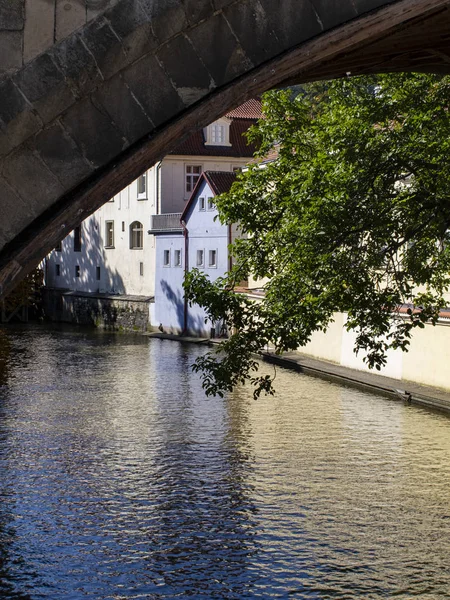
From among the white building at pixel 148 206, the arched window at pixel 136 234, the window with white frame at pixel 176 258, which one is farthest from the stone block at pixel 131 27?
the arched window at pixel 136 234

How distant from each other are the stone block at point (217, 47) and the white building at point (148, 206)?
4235 centimetres

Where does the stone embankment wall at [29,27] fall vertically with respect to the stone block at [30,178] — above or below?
above

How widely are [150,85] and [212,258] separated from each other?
127 feet

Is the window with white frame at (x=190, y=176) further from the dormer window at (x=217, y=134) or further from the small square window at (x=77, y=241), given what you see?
the small square window at (x=77, y=241)

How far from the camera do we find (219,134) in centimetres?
5056

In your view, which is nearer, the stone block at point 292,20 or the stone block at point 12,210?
the stone block at point 12,210

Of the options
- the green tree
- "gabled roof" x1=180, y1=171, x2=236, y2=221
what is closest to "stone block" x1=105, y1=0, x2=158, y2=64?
the green tree

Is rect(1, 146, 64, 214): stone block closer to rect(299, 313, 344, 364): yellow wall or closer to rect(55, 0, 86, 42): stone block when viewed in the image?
rect(55, 0, 86, 42): stone block

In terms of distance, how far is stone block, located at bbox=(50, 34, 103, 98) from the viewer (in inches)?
165

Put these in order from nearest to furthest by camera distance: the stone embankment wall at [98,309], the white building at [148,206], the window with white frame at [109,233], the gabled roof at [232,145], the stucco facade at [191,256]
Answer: the stucco facade at [191,256], the stone embankment wall at [98,309], the white building at [148,206], the gabled roof at [232,145], the window with white frame at [109,233]

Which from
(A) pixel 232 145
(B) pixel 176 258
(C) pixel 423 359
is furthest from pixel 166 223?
(C) pixel 423 359

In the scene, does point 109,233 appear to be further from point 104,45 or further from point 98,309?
point 104,45

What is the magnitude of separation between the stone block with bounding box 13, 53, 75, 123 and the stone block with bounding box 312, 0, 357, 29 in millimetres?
1082

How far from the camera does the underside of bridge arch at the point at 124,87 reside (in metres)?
4.17
